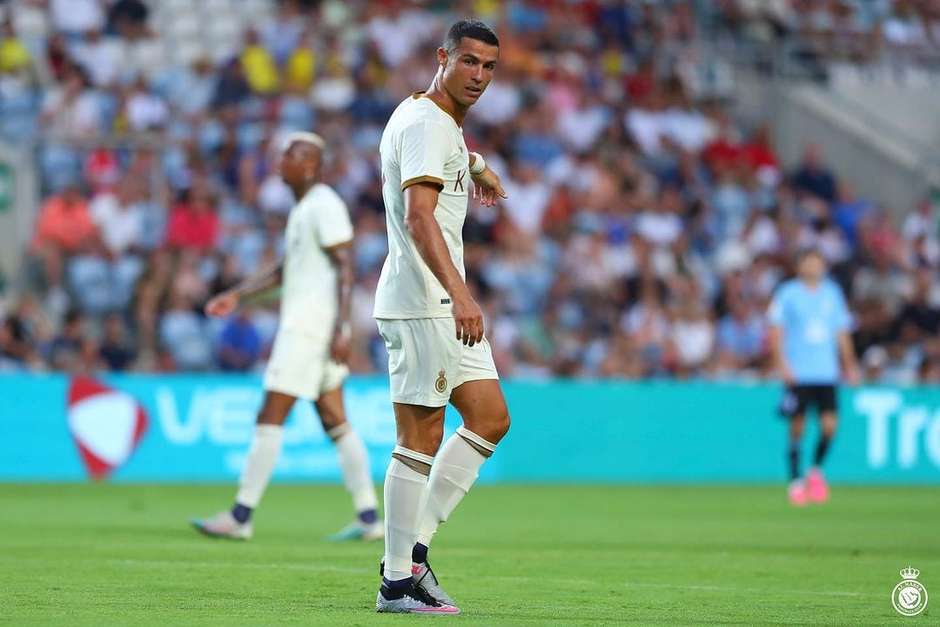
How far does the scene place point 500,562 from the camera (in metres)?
9.87

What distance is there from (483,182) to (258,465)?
398 centimetres

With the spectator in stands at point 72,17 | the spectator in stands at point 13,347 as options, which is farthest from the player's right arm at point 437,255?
the spectator in stands at point 72,17

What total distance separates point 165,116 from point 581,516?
378 inches

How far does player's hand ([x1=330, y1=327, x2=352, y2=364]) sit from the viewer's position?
36.7 feet

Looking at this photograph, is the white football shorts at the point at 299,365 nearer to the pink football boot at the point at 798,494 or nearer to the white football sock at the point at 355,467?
the white football sock at the point at 355,467

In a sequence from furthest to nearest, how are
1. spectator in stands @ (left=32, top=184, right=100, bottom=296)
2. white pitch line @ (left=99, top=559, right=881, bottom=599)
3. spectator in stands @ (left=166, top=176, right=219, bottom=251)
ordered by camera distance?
spectator in stands @ (left=166, top=176, right=219, bottom=251) → spectator in stands @ (left=32, top=184, right=100, bottom=296) → white pitch line @ (left=99, top=559, right=881, bottom=599)

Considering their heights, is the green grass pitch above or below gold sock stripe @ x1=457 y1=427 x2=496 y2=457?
below

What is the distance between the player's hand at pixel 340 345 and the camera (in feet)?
36.7

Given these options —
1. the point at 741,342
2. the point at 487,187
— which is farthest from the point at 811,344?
the point at 487,187

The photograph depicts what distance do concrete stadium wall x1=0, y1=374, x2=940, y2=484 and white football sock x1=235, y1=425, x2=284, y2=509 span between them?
721cm

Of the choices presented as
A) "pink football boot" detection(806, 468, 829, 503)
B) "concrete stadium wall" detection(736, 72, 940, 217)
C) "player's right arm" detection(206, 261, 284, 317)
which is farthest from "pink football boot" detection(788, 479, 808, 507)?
"concrete stadium wall" detection(736, 72, 940, 217)

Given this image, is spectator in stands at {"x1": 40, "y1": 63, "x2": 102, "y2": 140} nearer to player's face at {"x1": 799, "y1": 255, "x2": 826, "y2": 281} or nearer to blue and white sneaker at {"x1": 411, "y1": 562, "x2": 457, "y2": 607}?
player's face at {"x1": 799, "y1": 255, "x2": 826, "y2": 281}

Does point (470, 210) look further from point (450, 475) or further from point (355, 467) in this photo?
point (450, 475)

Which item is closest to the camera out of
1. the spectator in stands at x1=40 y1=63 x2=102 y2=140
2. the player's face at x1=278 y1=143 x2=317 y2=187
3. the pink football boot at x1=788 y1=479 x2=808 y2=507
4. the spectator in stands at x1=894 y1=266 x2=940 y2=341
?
the player's face at x1=278 y1=143 x2=317 y2=187
